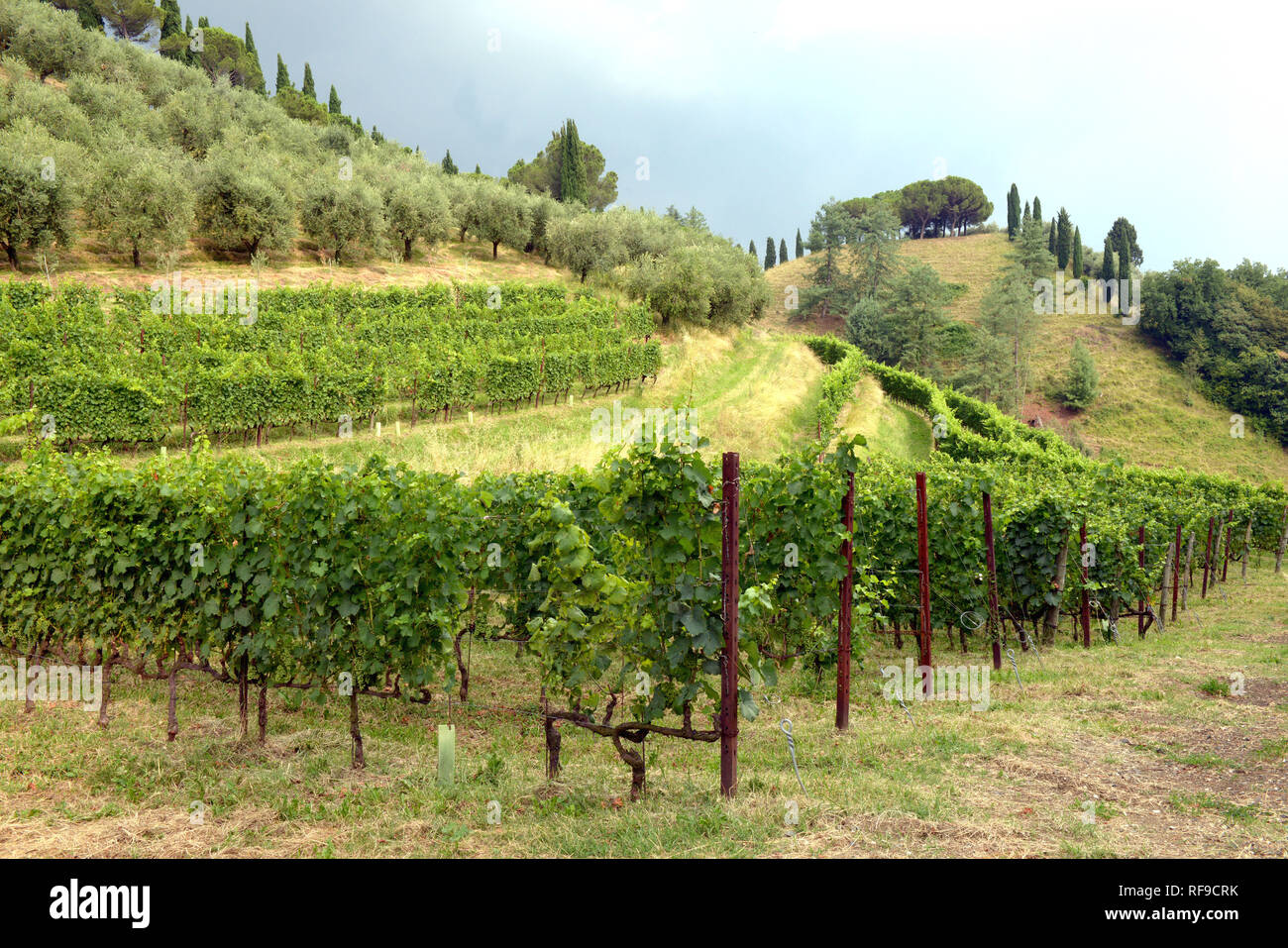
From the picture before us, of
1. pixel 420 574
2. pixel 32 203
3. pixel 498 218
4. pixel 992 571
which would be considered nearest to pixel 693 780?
pixel 420 574

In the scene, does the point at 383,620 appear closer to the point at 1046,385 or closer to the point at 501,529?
the point at 501,529

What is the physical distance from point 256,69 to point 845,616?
90366 millimetres

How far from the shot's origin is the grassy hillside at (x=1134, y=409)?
186ft

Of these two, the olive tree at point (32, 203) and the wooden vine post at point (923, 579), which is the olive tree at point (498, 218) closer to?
the olive tree at point (32, 203)

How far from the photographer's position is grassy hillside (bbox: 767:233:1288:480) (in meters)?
56.8

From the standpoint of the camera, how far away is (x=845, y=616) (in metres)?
7.82

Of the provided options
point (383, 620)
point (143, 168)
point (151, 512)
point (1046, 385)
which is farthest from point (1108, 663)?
point (1046, 385)

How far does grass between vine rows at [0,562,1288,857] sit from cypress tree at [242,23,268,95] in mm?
82621

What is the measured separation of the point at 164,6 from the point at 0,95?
129 feet

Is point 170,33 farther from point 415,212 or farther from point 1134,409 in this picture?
point 1134,409

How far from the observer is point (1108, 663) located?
10617 millimetres

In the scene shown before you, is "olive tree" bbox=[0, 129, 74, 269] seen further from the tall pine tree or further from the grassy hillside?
the tall pine tree

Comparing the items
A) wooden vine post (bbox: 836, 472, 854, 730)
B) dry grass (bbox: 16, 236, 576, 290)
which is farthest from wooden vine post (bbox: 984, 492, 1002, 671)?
dry grass (bbox: 16, 236, 576, 290)

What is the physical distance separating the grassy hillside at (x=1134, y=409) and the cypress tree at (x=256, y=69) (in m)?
55.9
